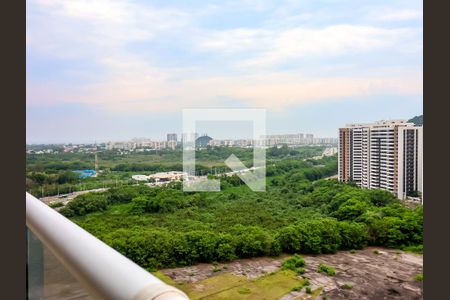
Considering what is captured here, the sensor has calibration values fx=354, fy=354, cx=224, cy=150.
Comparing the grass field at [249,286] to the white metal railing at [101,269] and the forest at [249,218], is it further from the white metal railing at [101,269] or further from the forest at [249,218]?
the white metal railing at [101,269]

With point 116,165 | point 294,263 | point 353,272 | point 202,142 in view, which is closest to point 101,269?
point 294,263

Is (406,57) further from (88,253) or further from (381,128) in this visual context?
(88,253)

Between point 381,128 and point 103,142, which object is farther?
point 103,142

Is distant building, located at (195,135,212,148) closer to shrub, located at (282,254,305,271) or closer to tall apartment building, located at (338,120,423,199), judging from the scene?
shrub, located at (282,254,305,271)

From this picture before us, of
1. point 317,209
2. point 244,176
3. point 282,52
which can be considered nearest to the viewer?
point 317,209

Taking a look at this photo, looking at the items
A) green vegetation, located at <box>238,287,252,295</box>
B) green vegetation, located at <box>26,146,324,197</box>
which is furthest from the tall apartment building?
green vegetation, located at <box>238,287,252,295</box>

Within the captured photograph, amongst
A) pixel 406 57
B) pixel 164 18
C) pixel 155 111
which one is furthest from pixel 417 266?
pixel 164 18
